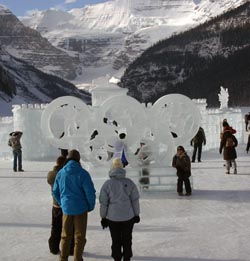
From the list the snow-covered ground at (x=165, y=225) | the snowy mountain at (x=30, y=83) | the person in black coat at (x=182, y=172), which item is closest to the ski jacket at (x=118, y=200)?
→ the snow-covered ground at (x=165, y=225)

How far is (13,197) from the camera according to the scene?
437 inches

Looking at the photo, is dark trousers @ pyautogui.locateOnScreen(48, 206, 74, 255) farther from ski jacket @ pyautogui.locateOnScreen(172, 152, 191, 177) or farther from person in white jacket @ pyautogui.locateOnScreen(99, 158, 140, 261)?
ski jacket @ pyautogui.locateOnScreen(172, 152, 191, 177)

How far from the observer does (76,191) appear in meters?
6.00

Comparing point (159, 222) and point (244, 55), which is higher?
point (244, 55)

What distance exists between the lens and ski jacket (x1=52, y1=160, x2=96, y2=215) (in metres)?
5.96

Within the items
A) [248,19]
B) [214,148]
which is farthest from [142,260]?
[248,19]

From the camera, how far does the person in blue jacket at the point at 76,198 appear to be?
5984mm

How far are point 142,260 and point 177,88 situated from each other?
383ft

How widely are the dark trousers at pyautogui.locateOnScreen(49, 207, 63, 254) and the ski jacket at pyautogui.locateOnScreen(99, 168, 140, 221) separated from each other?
1.03 metres

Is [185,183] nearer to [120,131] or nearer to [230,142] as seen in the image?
[120,131]

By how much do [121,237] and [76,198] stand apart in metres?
0.64

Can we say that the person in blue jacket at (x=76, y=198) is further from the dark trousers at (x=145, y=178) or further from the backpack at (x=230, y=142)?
the backpack at (x=230, y=142)

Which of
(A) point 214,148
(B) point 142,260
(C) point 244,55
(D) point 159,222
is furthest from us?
(C) point 244,55

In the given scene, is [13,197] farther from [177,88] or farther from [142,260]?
[177,88]
